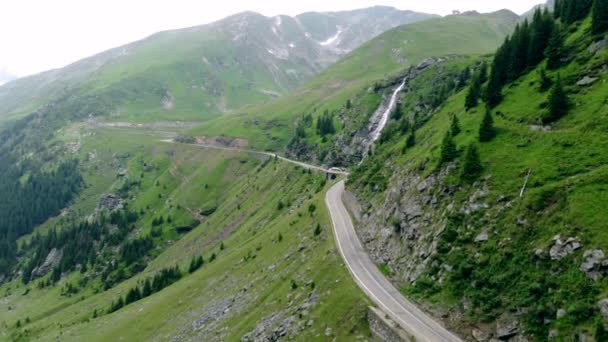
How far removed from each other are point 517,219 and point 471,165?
11.9 metres

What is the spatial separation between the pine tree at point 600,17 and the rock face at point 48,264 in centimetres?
19906

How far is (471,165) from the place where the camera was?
165ft

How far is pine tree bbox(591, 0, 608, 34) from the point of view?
202ft

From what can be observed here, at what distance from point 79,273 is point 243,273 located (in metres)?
114

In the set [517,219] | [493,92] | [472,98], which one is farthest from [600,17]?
[517,219]

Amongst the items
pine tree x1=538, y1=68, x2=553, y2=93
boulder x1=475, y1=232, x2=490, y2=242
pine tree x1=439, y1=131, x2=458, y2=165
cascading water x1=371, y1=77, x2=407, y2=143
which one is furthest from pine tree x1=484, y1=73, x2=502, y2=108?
cascading water x1=371, y1=77, x2=407, y2=143

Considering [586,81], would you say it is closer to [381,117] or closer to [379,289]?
[379,289]

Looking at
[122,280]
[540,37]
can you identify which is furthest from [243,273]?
[122,280]

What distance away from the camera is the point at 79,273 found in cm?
15638

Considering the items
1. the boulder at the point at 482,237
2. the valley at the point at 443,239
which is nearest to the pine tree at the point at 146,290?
the valley at the point at 443,239

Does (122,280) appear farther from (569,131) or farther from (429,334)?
(569,131)

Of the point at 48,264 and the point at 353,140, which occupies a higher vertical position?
the point at 353,140

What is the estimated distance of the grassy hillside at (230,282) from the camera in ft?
172

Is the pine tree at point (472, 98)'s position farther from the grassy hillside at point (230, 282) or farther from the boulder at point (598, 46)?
the grassy hillside at point (230, 282)
